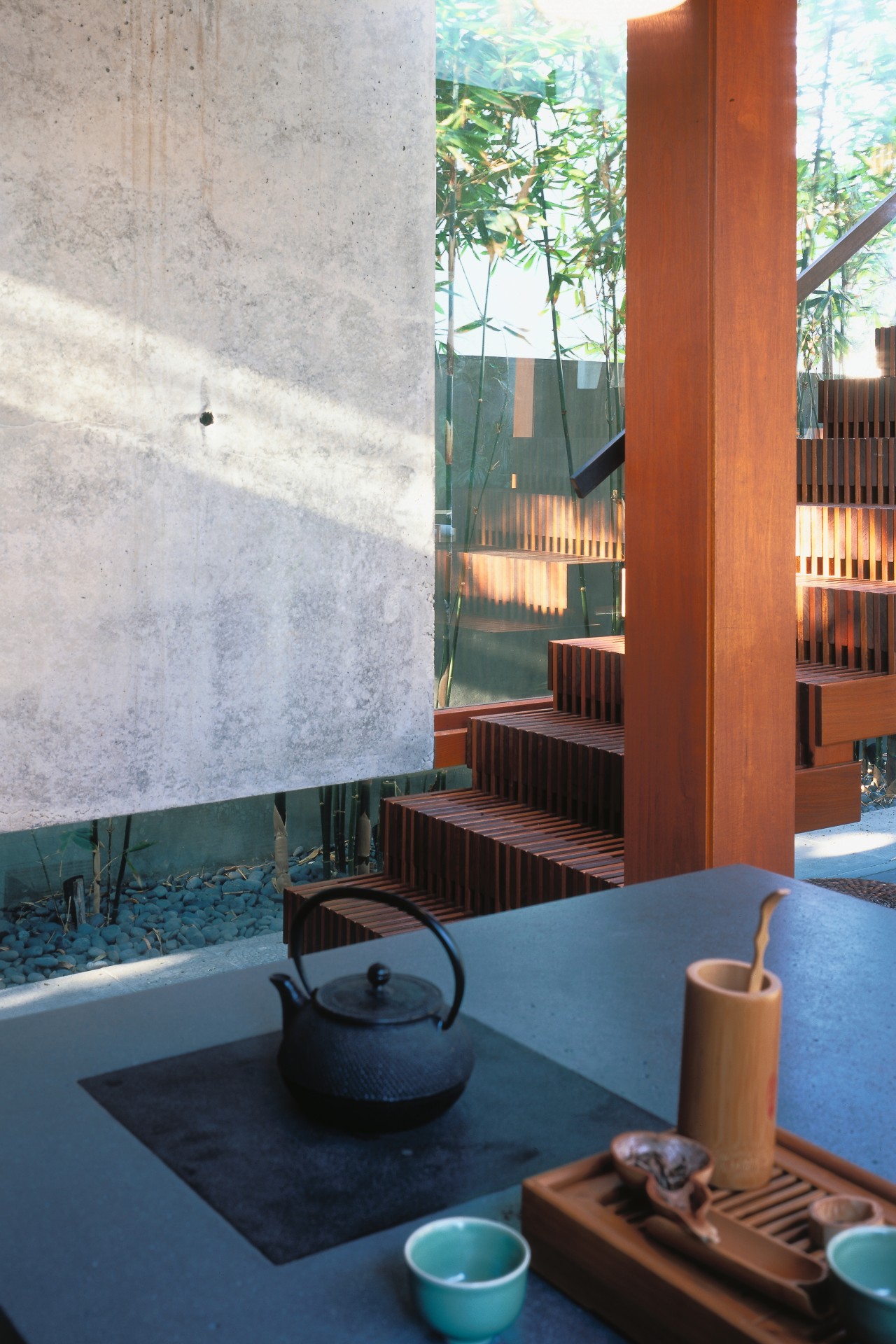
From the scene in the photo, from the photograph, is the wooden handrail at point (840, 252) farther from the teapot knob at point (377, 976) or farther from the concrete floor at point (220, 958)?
the teapot knob at point (377, 976)

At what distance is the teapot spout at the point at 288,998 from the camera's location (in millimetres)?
1294

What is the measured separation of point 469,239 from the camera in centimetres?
499

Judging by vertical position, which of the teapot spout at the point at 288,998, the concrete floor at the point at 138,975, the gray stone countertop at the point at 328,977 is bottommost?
the concrete floor at the point at 138,975

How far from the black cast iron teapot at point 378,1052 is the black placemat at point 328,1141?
1.5 inches

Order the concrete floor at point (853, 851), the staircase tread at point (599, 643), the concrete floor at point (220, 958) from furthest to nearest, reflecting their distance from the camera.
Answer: the concrete floor at point (853, 851) → the staircase tread at point (599, 643) → the concrete floor at point (220, 958)

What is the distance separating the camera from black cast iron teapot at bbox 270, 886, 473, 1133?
1202 mm

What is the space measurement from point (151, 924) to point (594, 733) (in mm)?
1652

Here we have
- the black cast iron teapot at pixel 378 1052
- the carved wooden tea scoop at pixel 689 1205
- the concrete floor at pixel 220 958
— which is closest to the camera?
the carved wooden tea scoop at pixel 689 1205

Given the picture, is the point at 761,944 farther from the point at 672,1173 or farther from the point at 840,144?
the point at 840,144

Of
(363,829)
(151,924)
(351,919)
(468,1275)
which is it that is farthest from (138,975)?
(468,1275)

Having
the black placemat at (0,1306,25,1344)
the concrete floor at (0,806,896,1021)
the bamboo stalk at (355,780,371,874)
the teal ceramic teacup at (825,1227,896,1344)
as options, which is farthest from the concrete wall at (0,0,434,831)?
the teal ceramic teacup at (825,1227,896,1344)

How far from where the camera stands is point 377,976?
1.26 meters

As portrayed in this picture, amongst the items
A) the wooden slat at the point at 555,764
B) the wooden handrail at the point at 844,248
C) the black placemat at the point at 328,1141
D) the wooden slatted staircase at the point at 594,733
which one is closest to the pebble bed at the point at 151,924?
the wooden slatted staircase at the point at 594,733

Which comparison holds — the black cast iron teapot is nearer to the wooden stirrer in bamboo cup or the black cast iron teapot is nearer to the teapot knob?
the teapot knob
